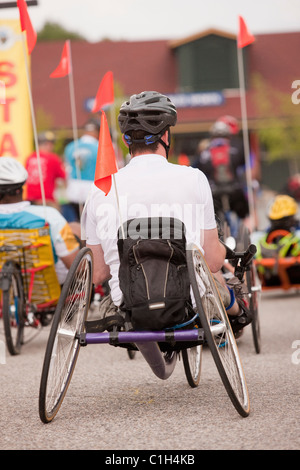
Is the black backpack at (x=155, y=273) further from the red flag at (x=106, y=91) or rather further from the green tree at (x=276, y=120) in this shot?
the green tree at (x=276, y=120)

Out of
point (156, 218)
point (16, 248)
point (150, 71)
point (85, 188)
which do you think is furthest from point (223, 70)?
point (156, 218)

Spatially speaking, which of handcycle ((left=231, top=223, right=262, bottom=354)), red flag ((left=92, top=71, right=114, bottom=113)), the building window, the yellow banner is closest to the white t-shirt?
red flag ((left=92, top=71, right=114, bottom=113))

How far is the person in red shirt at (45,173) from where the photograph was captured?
36.5ft

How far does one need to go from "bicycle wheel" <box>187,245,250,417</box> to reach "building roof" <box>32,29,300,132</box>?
3532 centimetres

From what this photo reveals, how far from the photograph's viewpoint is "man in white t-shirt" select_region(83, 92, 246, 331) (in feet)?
14.7

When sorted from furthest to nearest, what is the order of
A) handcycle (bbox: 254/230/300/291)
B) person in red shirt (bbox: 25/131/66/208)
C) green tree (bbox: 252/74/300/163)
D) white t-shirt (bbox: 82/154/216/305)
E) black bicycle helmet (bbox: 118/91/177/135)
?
green tree (bbox: 252/74/300/163), person in red shirt (bbox: 25/131/66/208), handcycle (bbox: 254/230/300/291), black bicycle helmet (bbox: 118/91/177/135), white t-shirt (bbox: 82/154/216/305)

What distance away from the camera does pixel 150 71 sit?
131 ft

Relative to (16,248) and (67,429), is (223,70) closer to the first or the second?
(16,248)

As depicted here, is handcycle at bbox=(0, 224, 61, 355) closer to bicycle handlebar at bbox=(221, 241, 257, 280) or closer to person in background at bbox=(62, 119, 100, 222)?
bicycle handlebar at bbox=(221, 241, 257, 280)

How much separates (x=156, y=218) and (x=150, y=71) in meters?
36.3

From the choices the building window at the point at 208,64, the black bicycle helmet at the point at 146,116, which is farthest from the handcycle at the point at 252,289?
the building window at the point at 208,64

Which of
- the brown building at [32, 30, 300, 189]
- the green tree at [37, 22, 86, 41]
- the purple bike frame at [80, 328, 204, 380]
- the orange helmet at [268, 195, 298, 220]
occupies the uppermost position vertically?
the green tree at [37, 22, 86, 41]

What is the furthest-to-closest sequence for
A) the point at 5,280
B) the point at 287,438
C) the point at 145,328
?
the point at 5,280 → the point at 145,328 → the point at 287,438

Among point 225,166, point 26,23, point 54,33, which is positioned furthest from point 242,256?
point 54,33
